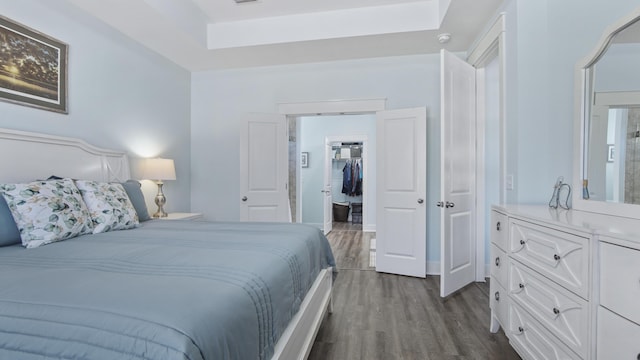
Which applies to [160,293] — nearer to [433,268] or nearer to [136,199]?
[136,199]

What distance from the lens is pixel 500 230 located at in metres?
1.96

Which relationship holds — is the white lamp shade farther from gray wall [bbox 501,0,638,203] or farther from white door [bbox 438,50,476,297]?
gray wall [bbox 501,0,638,203]

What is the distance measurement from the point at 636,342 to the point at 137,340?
1.53 m

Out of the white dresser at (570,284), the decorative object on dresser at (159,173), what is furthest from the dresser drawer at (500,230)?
the decorative object on dresser at (159,173)

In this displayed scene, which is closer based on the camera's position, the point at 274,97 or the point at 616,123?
the point at 616,123

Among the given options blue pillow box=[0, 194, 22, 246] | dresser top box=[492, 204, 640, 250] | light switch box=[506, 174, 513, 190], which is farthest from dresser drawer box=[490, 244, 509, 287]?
blue pillow box=[0, 194, 22, 246]

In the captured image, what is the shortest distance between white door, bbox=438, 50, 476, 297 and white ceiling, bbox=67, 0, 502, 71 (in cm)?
43

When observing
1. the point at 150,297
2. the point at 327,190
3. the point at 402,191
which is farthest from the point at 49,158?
the point at 327,190

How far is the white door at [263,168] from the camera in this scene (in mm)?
3668

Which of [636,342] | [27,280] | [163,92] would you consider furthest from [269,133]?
[636,342]

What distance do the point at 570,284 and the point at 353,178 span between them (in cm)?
612

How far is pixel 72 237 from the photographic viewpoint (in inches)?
69.4

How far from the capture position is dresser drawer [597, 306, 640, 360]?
99 cm

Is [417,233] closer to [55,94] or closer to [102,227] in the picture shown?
[102,227]
